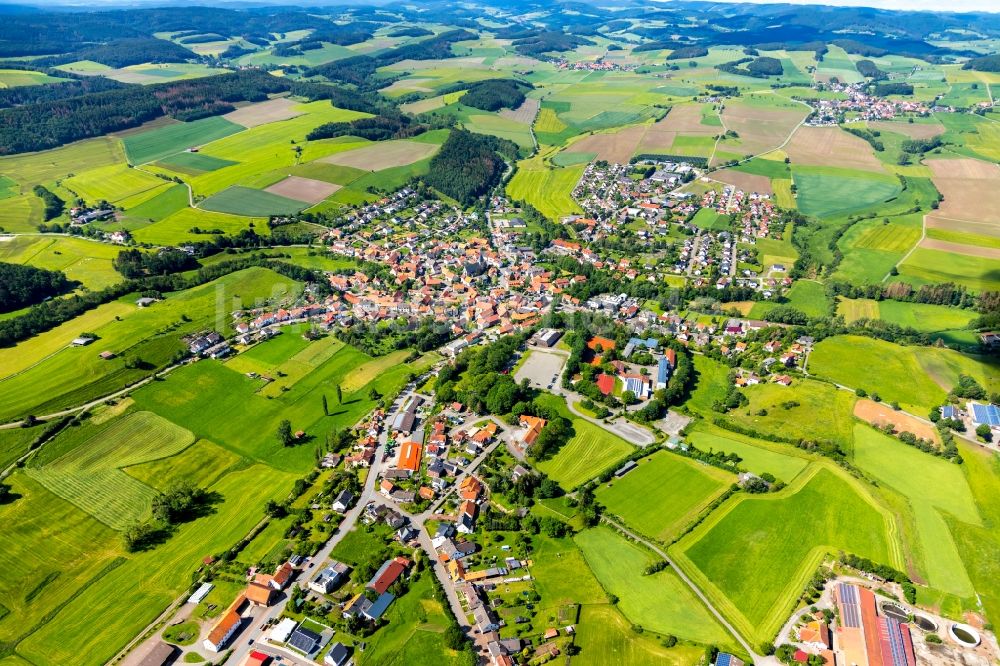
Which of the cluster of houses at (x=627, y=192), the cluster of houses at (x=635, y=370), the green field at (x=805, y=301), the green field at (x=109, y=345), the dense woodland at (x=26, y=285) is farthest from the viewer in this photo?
the cluster of houses at (x=627, y=192)

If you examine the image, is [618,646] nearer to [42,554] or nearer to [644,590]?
[644,590]

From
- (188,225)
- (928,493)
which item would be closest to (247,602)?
(928,493)

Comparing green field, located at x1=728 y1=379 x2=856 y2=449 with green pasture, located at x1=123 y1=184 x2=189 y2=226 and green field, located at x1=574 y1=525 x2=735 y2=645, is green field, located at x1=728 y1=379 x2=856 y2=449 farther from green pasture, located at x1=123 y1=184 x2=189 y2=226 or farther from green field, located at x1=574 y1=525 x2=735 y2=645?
green pasture, located at x1=123 y1=184 x2=189 y2=226

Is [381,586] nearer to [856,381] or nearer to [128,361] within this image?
[128,361]

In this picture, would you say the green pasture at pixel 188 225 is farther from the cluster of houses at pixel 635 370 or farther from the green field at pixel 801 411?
the green field at pixel 801 411

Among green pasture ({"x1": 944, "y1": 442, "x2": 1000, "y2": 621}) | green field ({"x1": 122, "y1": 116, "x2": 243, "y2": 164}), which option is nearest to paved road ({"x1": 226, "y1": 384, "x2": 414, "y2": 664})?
green pasture ({"x1": 944, "y1": 442, "x2": 1000, "y2": 621})

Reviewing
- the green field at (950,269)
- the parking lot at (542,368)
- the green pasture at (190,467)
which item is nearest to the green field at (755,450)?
the parking lot at (542,368)

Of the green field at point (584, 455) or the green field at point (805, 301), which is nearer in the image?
the green field at point (584, 455)
